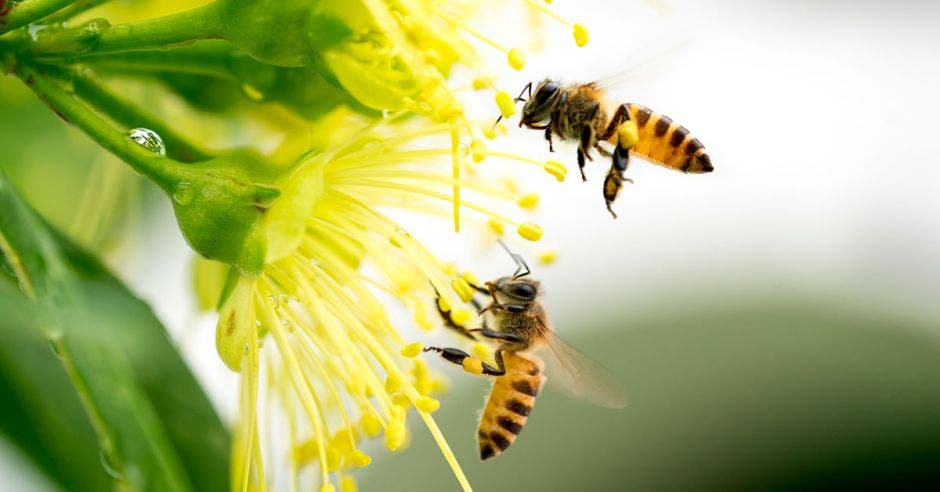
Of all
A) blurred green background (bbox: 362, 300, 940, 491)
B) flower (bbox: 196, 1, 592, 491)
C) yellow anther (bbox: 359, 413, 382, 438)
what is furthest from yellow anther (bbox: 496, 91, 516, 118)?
blurred green background (bbox: 362, 300, 940, 491)

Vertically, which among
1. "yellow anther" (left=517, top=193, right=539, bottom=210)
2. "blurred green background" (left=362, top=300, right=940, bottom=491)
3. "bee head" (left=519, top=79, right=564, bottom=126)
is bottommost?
"blurred green background" (left=362, top=300, right=940, bottom=491)

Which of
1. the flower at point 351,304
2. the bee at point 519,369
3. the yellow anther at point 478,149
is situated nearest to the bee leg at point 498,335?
the bee at point 519,369

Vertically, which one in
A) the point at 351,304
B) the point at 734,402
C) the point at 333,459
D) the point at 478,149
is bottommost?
the point at 734,402

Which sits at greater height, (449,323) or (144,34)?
(144,34)

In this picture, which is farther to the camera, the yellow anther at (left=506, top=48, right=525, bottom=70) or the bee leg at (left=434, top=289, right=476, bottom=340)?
the bee leg at (left=434, top=289, right=476, bottom=340)

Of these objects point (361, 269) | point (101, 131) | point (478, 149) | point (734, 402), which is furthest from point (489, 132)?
point (734, 402)

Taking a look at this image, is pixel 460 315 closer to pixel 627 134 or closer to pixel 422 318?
pixel 422 318

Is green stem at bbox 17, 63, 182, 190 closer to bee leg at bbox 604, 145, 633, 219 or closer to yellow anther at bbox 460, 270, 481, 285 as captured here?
yellow anther at bbox 460, 270, 481, 285

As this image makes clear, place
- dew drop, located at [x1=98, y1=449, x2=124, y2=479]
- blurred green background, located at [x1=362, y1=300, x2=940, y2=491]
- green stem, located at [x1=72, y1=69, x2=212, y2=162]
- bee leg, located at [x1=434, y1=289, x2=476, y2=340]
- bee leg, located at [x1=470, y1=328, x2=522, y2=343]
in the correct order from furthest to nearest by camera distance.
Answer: blurred green background, located at [x1=362, y1=300, x2=940, y2=491], bee leg, located at [x1=470, y1=328, x2=522, y2=343], bee leg, located at [x1=434, y1=289, x2=476, y2=340], green stem, located at [x1=72, y1=69, x2=212, y2=162], dew drop, located at [x1=98, y1=449, x2=124, y2=479]
